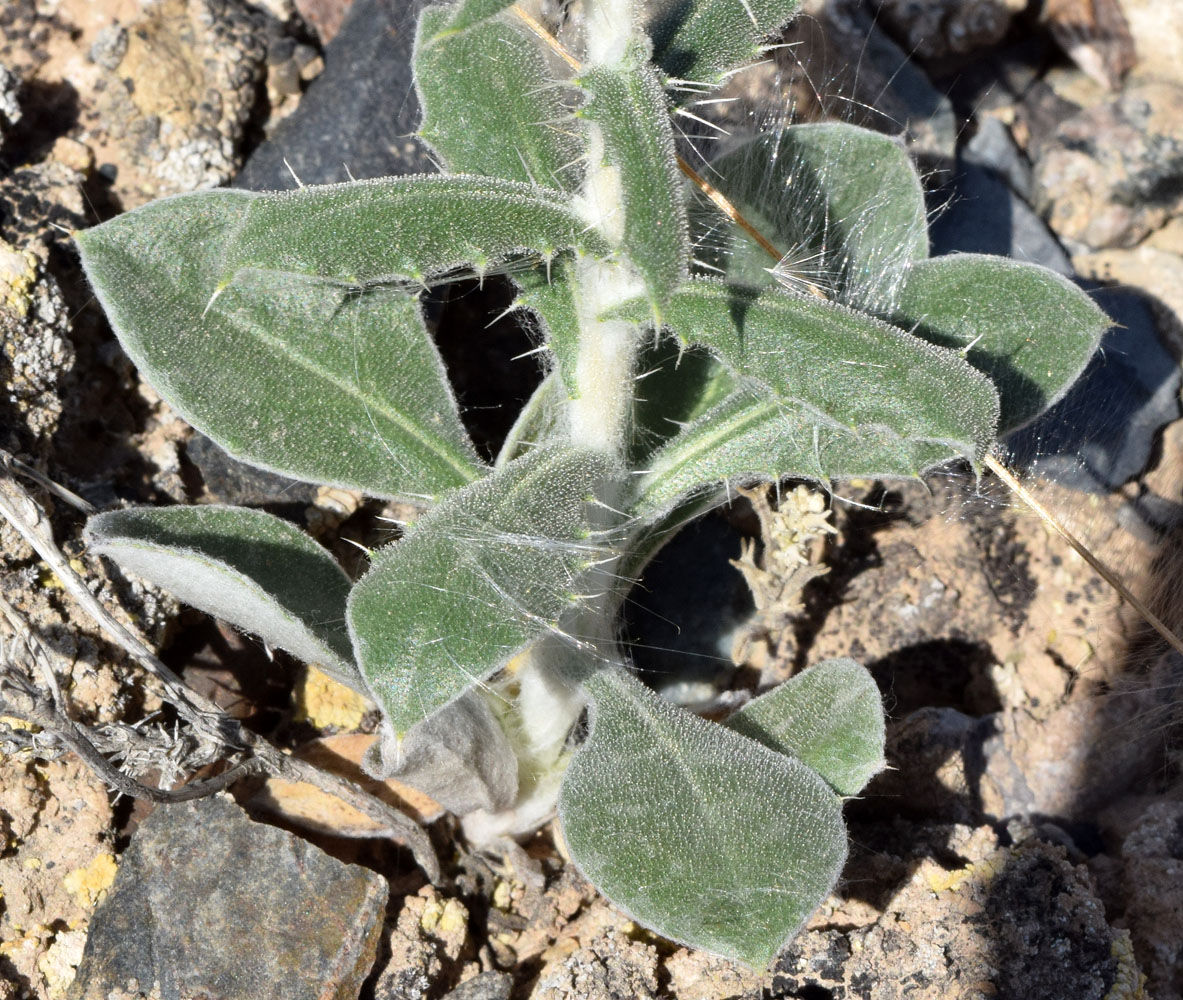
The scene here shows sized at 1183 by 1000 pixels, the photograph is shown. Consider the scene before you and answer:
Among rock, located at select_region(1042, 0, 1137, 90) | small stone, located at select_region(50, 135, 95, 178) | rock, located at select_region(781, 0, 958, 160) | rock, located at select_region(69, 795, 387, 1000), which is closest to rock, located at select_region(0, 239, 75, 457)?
small stone, located at select_region(50, 135, 95, 178)

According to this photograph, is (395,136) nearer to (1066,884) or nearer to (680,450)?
(680,450)

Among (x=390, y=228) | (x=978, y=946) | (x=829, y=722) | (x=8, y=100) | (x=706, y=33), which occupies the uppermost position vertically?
(x=706, y=33)

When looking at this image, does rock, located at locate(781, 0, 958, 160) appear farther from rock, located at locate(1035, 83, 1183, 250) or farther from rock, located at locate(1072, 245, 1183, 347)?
rock, located at locate(1072, 245, 1183, 347)

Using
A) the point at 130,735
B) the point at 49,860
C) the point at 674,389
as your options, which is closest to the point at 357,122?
the point at 674,389

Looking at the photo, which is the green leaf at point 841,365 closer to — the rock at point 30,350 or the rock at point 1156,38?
the rock at point 30,350

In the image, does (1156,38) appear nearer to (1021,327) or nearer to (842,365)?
(1021,327)
